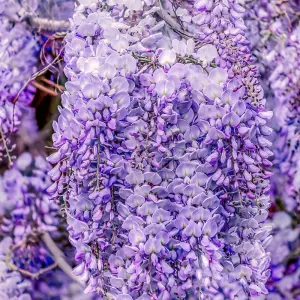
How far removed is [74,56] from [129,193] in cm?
23

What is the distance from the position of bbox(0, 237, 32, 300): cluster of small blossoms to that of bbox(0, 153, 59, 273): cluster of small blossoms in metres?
0.03

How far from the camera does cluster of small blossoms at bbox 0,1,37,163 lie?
5.10ft

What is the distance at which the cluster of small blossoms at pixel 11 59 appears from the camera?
1556 millimetres

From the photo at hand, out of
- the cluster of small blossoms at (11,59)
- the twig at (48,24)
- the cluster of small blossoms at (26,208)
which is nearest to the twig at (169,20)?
the twig at (48,24)

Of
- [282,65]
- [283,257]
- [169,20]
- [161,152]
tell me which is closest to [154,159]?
[161,152]

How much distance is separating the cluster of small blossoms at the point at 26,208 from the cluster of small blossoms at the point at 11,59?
0.72ft

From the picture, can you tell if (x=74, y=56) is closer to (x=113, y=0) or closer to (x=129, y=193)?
(x=113, y=0)

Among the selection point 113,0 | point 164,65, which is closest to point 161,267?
point 164,65

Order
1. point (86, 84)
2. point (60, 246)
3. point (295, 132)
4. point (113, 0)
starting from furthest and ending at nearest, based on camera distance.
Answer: point (60, 246) → point (295, 132) → point (113, 0) → point (86, 84)

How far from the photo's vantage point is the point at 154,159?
3.04 ft

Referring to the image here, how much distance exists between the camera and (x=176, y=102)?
94cm

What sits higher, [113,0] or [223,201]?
[113,0]

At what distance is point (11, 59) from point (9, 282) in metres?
0.62

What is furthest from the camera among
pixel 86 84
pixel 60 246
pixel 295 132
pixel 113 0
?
pixel 60 246
